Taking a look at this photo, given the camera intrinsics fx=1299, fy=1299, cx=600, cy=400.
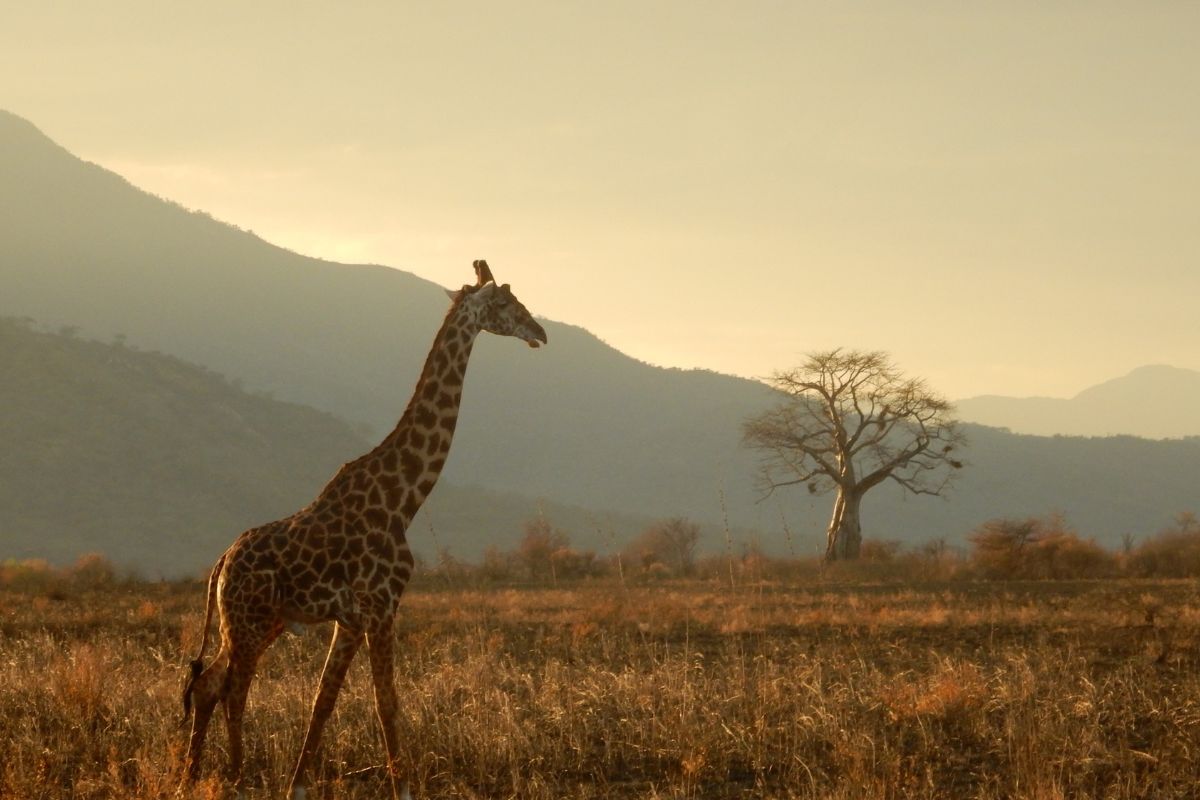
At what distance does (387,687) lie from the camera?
8195mm

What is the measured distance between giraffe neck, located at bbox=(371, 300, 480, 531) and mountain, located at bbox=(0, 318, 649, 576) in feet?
195

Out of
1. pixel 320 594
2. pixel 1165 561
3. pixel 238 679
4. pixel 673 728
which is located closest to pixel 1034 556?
pixel 1165 561

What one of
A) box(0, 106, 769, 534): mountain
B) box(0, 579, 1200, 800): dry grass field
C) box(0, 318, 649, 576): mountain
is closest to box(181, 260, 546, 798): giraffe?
box(0, 579, 1200, 800): dry grass field

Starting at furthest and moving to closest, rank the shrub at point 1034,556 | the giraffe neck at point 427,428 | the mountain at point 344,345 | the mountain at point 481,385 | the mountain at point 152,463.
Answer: the mountain at point 344,345
the mountain at point 481,385
the mountain at point 152,463
the shrub at point 1034,556
the giraffe neck at point 427,428

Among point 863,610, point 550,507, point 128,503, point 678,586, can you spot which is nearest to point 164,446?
point 128,503

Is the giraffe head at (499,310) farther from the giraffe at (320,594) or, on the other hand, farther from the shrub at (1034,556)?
the shrub at (1034,556)

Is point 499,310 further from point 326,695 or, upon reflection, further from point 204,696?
point 204,696

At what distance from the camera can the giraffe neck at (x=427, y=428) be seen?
8656 millimetres

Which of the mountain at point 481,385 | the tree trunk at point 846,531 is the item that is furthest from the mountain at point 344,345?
the tree trunk at point 846,531

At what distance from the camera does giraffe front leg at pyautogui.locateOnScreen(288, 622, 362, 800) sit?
8.12 meters

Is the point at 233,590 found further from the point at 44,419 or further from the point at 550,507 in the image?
the point at 550,507

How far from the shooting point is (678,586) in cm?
3569

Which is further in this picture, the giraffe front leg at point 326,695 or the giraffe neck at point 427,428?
the giraffe neck at point 427,428

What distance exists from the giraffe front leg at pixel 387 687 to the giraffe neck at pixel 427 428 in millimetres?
724
